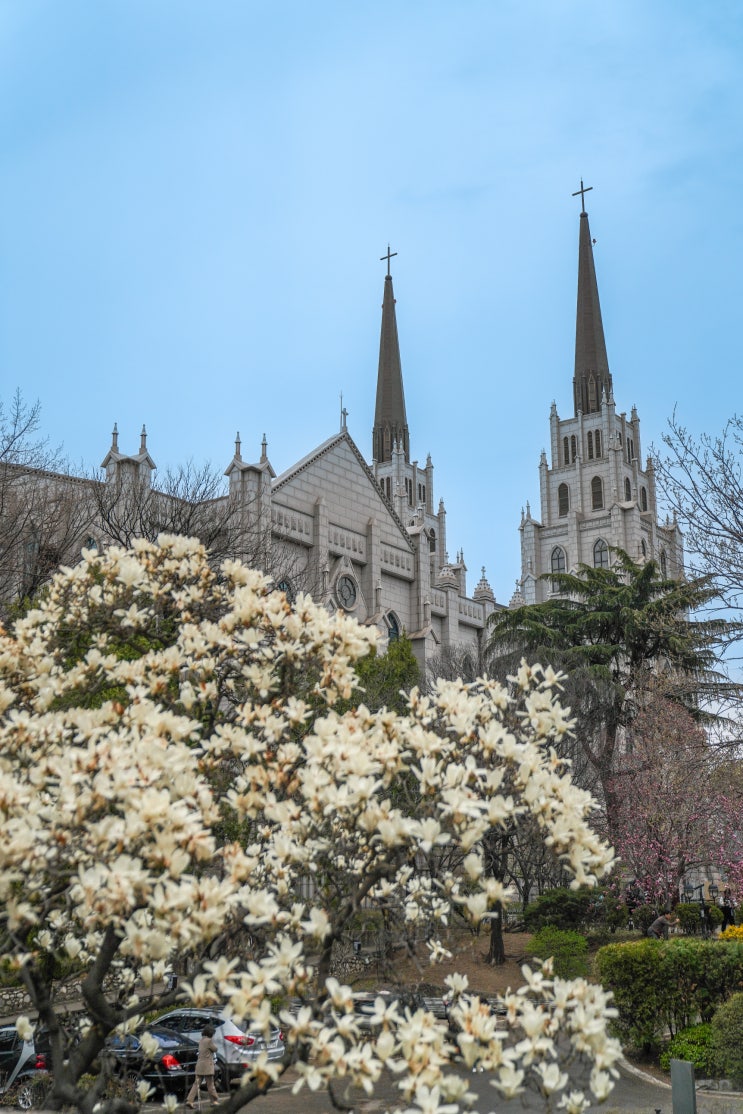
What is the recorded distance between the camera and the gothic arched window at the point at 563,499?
3693 inches

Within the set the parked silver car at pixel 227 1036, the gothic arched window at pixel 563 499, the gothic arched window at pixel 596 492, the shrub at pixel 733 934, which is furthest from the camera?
the gothic arched window at pixel 563 499

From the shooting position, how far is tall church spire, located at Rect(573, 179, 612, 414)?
97.9 m

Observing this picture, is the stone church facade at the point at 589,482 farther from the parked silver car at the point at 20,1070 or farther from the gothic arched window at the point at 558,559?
the parked silver car at the point at 20,1070

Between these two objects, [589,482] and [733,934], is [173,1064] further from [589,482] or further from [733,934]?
[589,482]

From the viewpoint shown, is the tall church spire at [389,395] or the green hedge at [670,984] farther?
the tall church spire at [389,395]

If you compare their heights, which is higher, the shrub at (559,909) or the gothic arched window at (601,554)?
the gothic arched window at (601,554)

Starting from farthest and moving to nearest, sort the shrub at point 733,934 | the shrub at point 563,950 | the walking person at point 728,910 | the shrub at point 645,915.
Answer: the shrub at point 645,915 < the walking person at point 728,910 < the shrub at point 563,950 < the shrub at point 733,934

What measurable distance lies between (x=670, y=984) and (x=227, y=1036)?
6741 mm

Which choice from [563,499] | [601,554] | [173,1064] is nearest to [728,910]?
[173,1064]

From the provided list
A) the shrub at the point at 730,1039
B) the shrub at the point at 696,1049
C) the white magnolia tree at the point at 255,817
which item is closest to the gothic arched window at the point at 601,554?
the shrub at the point at 696,1049

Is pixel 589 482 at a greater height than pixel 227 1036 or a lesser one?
greater

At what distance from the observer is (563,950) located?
25062 millimetres

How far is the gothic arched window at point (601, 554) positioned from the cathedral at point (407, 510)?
0.10 metres

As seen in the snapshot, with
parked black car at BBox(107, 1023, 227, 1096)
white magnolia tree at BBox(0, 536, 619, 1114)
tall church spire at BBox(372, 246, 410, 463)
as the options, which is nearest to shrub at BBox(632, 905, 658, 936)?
parked black car at BBox(107, 1023, 227, 1096)
